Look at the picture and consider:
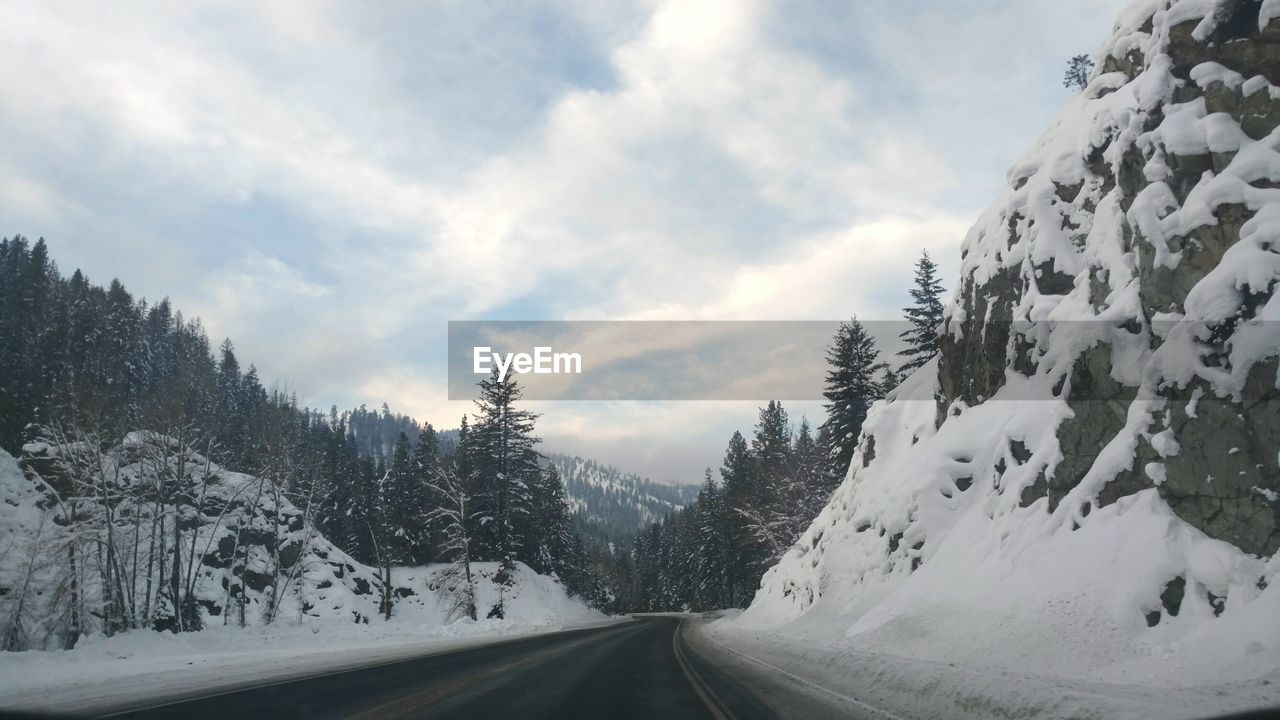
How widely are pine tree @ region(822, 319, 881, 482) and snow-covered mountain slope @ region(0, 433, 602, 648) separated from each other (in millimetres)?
24697

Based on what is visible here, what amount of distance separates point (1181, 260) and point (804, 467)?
4147 centimetres

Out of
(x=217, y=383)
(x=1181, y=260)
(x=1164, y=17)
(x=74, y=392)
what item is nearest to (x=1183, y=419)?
(x=1181, y=260)

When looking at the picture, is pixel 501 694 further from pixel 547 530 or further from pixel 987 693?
pixel 547 530

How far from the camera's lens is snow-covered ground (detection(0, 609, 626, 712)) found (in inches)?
424

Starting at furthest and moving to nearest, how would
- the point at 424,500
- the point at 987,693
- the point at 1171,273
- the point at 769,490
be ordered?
the point at 424,500, the point at 769,490, the point at 1171,273, the point at 987,693

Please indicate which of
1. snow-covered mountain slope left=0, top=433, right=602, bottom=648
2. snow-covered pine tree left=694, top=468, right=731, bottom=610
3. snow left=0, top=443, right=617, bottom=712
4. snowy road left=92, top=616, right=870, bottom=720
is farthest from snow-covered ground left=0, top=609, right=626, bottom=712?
snow-covered pine tree left=694, top=468, right=731, bottom=610

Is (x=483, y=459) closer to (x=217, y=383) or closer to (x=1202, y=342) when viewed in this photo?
(x=1202, y=342)

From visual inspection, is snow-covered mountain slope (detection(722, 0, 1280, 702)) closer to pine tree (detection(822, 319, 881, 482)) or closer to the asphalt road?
the asphalt road

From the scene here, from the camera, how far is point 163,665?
1631 cm

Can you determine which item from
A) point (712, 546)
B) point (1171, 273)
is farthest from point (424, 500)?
point (1171, 273)

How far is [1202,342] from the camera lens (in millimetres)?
11656

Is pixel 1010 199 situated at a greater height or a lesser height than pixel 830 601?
greater

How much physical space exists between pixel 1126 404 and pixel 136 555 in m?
36.8

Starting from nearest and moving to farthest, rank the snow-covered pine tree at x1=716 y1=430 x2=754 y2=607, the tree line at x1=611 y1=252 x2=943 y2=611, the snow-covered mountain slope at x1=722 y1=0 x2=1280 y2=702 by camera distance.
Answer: the snow-covered mountain slope at x1=722 y1=0 x2=1280 y2=702 < the tree line at x1=611 y1=252 x2=943 y2=611 < the snow-covered pine tree at x1=716 y1=430 x2=754 y2=607
